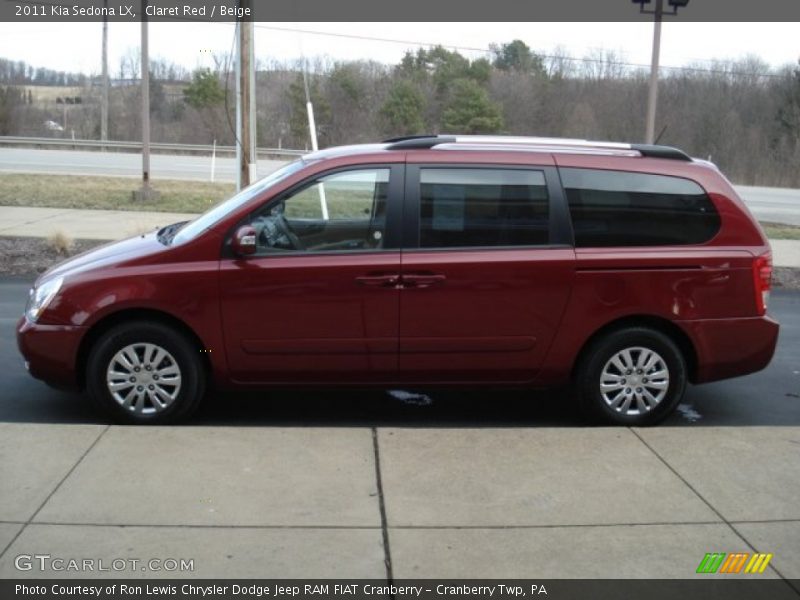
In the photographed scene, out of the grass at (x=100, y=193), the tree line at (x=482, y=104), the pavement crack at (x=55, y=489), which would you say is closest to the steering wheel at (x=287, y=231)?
the pavement crack at (x=55, y=489)

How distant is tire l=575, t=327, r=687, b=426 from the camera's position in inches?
229

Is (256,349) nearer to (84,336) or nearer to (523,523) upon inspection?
(84,336)

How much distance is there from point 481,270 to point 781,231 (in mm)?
14451

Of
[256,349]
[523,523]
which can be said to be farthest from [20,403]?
[523,523]

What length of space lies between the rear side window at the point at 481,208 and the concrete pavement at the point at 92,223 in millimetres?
8795

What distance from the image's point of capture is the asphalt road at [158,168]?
2666cm

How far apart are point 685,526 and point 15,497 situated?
10.6 feet

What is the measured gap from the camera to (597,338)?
5.87 metres

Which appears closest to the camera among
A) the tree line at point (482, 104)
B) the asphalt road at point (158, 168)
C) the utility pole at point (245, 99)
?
the utility pole at point (245, 99)

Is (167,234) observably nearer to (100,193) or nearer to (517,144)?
(517,144)

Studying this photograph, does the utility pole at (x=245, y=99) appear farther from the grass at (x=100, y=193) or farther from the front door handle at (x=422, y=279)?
the front door handle at (x=422, y=279)

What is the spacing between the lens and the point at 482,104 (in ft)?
127

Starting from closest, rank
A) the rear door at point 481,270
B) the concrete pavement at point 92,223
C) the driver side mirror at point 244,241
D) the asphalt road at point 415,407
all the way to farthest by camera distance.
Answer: the driver side mirror at point 244,241, the rear door at point 481,270, the asphalt road at point 415,407, the concrete pavement at point 92,223

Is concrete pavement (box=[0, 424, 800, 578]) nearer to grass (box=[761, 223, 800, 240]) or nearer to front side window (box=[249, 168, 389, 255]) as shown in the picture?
front side window (box=[249, 168, 389, 255])
